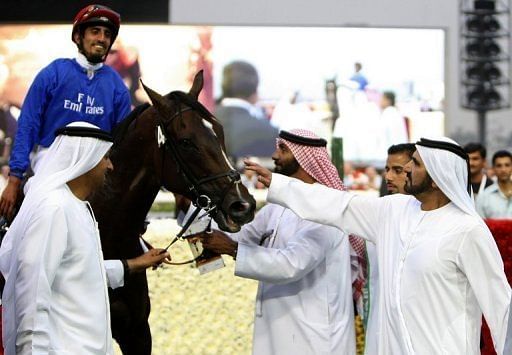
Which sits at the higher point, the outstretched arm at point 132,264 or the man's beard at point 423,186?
the man's beard at point 423,186

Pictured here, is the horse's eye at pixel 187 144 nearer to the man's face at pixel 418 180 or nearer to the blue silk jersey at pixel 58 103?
the blue silk jersey at pixel 58 103

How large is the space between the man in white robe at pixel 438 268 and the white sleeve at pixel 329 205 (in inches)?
6.6

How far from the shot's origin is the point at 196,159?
6059 mm

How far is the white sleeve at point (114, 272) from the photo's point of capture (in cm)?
563

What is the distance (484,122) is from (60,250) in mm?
29718

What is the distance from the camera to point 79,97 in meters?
6.65

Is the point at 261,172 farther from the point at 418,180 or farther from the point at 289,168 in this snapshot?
the point at 418,180

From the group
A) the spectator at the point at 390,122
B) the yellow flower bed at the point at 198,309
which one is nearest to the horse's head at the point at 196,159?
the yellow flower bed at the point at 198,309

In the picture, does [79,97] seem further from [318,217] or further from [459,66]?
[459,66]

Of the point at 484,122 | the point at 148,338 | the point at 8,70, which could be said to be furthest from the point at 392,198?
the point at 484,122

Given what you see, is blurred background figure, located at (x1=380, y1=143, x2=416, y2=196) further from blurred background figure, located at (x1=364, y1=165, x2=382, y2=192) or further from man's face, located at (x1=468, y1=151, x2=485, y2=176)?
blurred background figure, located at (x1=364, y1=165, x2=382, y2=192)

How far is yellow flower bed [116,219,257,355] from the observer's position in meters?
9.61

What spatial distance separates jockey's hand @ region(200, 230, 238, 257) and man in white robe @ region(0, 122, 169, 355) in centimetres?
125

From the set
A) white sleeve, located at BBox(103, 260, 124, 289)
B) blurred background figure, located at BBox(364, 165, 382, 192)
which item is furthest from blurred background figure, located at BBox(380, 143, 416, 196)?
blurred background figure, located at BBox(364, 165, 382, 192)
